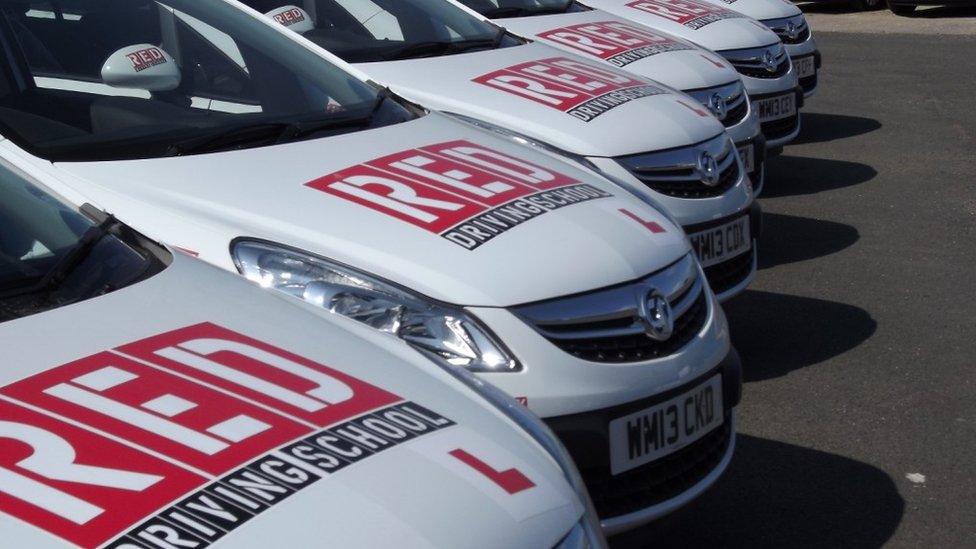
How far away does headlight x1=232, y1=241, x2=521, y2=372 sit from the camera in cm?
355

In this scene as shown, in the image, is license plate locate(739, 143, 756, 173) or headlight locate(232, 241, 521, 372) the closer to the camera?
headlight locate(232, 241, 521, 372)

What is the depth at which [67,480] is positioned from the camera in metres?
2.08

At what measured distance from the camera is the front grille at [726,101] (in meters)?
7.24

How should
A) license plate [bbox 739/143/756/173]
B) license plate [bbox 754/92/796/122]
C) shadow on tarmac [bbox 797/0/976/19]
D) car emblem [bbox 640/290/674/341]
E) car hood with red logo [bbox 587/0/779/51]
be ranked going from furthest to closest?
shadow on tarmac [bbox 797/0/976/19] < car hood with red logo [bbox 587/0/779/51] < license plate [bbox 754/92/796/122] < license plate [bbox 739/143/756/173] < car emblem [bbox 640/290/674/341]

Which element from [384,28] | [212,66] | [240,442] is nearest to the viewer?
[240,442]

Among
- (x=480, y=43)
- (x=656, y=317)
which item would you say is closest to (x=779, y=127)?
(x=480, y=43)

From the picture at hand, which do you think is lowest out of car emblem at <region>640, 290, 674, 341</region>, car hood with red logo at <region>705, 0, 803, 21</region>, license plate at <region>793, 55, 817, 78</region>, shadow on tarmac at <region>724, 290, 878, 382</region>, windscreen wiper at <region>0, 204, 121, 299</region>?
shadow on tarmac at <region>724, 290, 878, 382</region>

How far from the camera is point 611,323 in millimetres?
3760

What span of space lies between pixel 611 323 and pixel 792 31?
670 cm

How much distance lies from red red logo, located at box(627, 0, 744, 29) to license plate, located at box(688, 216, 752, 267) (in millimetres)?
3463

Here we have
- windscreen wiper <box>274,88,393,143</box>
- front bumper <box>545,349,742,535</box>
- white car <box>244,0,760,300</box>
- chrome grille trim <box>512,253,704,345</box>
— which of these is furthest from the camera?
white car <box>244,0,760,300</box>

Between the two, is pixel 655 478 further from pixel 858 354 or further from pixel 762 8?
pixel 762 8

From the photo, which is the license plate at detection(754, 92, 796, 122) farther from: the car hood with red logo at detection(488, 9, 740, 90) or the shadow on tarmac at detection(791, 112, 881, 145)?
the shadow on tarmac at detection(791, 112, 881, 145)

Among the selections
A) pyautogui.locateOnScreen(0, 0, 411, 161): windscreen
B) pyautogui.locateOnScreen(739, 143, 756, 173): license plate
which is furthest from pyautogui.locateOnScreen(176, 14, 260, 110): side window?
pyautogui.locateOnScreen(739, 143, 756, 173): license plate
